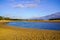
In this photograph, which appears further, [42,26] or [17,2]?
[42,26]

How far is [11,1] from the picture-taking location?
3.06 m

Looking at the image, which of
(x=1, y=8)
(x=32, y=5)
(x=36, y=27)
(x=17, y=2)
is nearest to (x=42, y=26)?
(x=36, y=27)

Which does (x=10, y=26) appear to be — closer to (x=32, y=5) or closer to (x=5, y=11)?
(x=5, y=11)

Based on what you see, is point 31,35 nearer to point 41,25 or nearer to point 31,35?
point 31,35

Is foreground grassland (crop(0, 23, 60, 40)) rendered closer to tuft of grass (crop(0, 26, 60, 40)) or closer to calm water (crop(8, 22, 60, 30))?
tuft of grass (crop(0, 26, 60, 40))

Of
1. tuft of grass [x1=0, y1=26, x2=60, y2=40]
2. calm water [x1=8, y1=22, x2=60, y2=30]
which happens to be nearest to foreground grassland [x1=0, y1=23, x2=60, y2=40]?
tuft of grass [x1=0, y1=26, x2=60, y2=40]

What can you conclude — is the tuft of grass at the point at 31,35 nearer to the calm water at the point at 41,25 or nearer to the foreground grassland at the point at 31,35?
the foreground grassland at the point at 31,35

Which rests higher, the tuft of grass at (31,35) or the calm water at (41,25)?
the calm water at (41,25)

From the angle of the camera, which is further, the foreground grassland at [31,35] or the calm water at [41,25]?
the calm water at [41,25]

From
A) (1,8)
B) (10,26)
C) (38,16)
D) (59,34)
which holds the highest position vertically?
(1,8)

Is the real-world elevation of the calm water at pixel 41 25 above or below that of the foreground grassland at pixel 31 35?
above

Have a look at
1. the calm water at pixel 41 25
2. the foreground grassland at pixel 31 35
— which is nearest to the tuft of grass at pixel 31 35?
the foreground grassland at pixel 31 35

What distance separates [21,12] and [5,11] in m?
0.41

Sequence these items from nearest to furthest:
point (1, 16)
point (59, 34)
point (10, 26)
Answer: point (59, 34), point (1, 16), point (10, 26)
